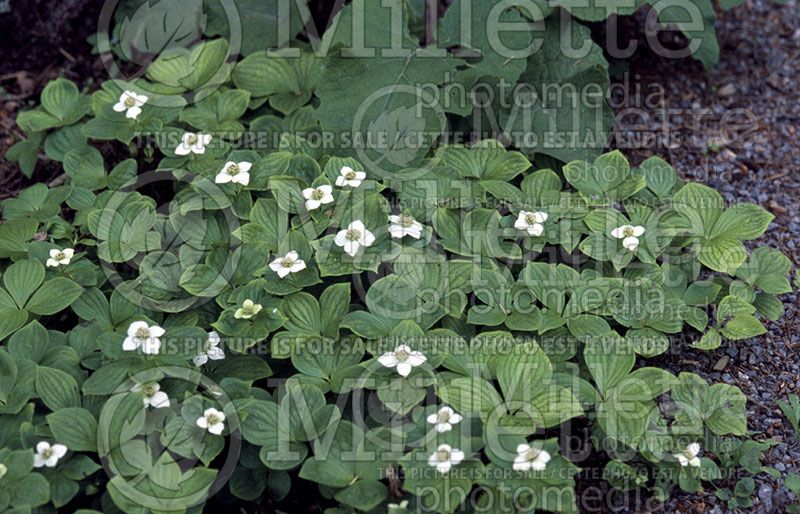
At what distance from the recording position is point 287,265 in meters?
2.68

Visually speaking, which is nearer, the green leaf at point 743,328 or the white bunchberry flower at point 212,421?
the white bunchberry flower at point 212,421

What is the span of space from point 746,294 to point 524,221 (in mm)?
757

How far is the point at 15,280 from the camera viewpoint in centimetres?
272

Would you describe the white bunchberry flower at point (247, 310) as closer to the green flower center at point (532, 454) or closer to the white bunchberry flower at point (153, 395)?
the white bunchberry flower at point (153, 395)

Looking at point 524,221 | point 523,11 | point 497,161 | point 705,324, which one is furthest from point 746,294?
point 523,11

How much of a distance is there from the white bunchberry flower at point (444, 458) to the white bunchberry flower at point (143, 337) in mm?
853

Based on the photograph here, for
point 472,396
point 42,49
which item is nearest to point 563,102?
point 472,396

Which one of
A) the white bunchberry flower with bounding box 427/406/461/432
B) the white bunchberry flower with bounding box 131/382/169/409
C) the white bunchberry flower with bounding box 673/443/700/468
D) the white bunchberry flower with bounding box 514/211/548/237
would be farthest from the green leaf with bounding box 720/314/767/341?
the white bunchberry flower with bounding box 131/382/169/409

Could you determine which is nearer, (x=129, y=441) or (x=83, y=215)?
(x=129, y=441)

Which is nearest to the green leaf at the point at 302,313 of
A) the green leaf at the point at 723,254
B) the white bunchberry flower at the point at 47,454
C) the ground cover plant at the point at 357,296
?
the ground cover plant at the point at 357,296

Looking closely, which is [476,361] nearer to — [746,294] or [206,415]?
[206,415]

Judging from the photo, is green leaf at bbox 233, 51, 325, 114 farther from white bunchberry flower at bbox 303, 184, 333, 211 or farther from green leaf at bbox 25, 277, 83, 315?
green leaf at bbox 25, 277, 83, 315

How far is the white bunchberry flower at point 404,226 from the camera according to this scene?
9.12ft
